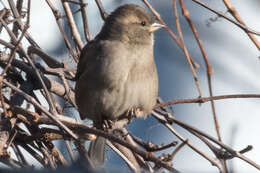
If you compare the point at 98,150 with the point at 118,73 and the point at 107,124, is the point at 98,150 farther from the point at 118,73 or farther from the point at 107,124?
the point at 118,73

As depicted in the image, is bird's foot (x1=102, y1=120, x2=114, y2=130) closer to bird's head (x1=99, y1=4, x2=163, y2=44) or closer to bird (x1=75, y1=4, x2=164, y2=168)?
bird (x1=75, y1=4, x2=164, y2=168)

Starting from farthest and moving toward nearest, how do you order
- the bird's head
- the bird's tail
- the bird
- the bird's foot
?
the bird's head
the bird's foot
the bird
the bird's tail

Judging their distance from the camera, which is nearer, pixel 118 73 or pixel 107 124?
pixel 118 73

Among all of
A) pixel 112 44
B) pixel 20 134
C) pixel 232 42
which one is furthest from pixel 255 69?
pixel 20 134

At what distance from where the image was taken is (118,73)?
386 cm

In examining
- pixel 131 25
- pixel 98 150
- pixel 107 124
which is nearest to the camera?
pixel 98 150

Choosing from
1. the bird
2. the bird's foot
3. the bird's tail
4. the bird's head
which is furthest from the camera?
the bird's head

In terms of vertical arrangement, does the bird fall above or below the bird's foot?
above

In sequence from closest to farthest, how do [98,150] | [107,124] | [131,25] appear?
[98,150] < [107,124] < [131,25]

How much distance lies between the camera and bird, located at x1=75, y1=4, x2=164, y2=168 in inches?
153

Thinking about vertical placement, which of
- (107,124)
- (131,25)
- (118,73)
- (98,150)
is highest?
(131,25)

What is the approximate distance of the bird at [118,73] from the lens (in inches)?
153

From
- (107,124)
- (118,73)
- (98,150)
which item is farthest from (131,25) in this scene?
(98,150)

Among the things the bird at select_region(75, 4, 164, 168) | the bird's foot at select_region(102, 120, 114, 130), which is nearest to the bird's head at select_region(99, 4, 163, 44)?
the bird at select_region(75, 4, 164, 168)
